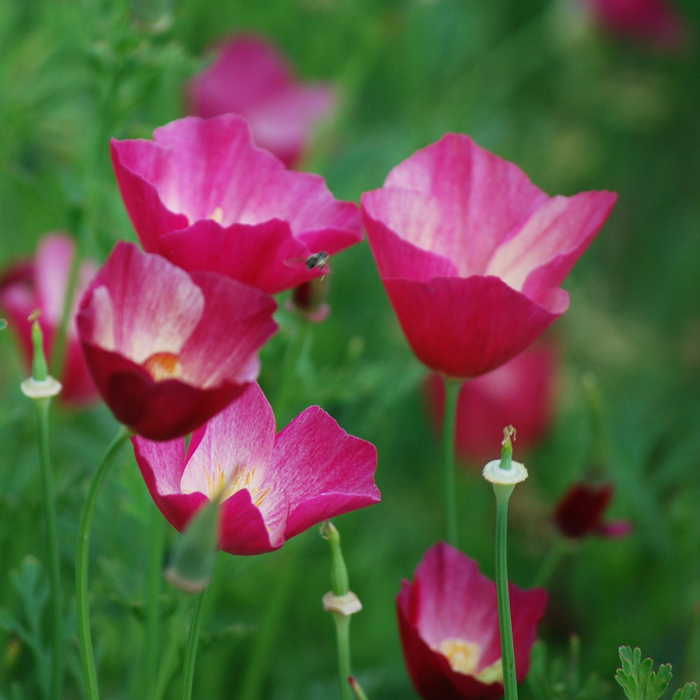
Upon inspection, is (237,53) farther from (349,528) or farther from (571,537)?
(571,537)

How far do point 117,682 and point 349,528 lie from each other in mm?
224

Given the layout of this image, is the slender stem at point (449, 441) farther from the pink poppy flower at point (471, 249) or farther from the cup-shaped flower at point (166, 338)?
the cup-shaped flower at point (166, 338)

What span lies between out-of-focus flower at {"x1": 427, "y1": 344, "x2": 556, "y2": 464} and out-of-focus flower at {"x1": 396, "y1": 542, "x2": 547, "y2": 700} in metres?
0.41

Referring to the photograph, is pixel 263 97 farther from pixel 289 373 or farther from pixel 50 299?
pixel 289 373

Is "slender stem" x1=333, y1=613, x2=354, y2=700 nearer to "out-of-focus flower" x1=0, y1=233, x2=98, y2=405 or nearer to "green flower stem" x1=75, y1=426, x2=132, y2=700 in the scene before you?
"green flower stem" x1=75, y1=426, x2=132, y2=700

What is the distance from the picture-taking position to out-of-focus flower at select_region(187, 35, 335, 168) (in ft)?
3.00

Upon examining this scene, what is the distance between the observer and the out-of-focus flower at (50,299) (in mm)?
574

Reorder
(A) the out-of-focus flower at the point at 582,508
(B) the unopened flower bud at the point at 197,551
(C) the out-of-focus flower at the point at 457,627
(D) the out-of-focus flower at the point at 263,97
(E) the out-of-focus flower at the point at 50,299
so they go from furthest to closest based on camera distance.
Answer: (D) the out-of-focus flower at the point at 263,97 → (E) the out-of-focus flower at the point at 50,299 → (A) the out-of-focus flower at the point at 582,508 → (C) the out-of-focus flower at the point at 457,627 → (B) the unopened flower bud at the point at 197,551

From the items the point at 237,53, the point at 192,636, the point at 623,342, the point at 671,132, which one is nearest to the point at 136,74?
the point at 192,636

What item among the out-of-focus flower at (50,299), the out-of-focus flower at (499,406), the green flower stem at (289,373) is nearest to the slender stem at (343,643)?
the green flower stem at (289,373)

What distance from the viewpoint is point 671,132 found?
1504 mm

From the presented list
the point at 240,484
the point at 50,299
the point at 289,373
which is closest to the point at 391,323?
the point at 50,299

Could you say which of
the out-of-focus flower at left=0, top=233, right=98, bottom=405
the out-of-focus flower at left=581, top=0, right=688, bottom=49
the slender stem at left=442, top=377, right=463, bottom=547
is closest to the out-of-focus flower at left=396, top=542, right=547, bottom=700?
the slender stem at left=442, top=377, right=463, bottom=547

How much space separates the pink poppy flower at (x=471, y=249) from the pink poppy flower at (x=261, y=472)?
57mm
